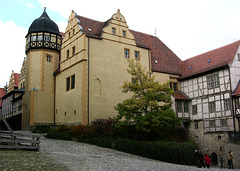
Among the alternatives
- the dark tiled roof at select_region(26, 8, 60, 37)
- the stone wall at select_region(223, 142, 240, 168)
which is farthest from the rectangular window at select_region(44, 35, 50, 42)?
the stone wall at select_region(223, 142, 240, 168)

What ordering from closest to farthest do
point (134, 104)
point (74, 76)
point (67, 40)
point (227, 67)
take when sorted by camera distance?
point (134, 104), point (227, 67), point (74, 76), point (67, 40)

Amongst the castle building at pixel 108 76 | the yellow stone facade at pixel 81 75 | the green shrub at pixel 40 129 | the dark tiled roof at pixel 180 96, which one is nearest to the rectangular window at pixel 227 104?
the castle building at pixel 108 76

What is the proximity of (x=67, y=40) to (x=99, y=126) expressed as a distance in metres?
11.6

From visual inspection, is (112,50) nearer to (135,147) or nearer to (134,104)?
(134,104)

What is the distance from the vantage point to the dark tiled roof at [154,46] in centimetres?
2988

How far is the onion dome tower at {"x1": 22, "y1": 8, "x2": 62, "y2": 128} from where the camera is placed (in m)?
32.0

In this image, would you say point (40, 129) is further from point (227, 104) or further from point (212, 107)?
point (227, 104)

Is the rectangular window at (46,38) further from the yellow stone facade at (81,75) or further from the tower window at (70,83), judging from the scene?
the tower window at (70,83)

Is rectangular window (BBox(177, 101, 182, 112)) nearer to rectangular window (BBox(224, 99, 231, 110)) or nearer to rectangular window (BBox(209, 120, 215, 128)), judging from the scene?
rectangular window (BBox(209, 120, 215, 128))

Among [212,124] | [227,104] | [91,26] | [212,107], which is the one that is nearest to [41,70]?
[91,26]

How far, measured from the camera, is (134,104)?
74.1ft

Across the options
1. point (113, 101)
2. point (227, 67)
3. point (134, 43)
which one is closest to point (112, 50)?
point (134, 43)

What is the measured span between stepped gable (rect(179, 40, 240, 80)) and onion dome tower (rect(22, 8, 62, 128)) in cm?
1536

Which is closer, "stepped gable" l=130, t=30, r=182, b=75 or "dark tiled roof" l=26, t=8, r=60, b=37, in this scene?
"stepped gable" l=130, t=30, r=182, b=75
